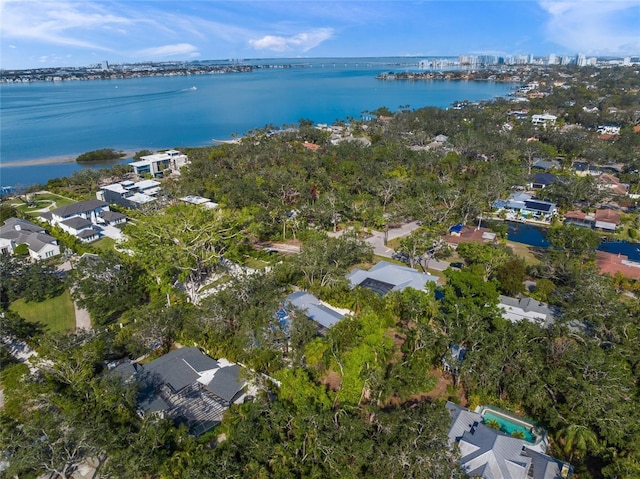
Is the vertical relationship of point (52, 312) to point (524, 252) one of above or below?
above

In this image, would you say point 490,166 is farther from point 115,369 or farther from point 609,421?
point 115,369

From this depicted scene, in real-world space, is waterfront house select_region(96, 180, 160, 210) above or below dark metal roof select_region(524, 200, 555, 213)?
above

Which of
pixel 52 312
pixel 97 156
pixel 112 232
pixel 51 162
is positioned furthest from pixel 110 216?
pixel 51 162

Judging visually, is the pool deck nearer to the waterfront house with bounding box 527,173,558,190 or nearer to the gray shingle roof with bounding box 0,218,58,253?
the gray shingle roof with bounding box 0,218,58,253

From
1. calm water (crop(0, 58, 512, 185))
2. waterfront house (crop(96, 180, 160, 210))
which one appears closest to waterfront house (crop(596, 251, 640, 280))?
waterfront house (crop(96, 180, 160, 210))

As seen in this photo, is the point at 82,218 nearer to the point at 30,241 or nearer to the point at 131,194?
the point at 30,241

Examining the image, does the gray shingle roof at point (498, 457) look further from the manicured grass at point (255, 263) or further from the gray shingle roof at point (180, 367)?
the manicured grass at point (255, 263)

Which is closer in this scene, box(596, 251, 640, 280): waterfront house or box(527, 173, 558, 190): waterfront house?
box(596, 251, 640, 280): waterfront house
